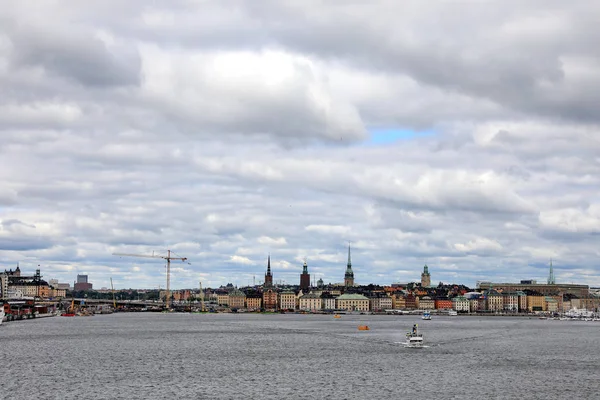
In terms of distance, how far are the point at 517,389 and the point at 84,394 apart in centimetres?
3006

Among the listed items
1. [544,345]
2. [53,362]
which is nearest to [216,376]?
[53,362]

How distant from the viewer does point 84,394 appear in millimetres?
54438

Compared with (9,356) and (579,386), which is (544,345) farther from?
(9,356)

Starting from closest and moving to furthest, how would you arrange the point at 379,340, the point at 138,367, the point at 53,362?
1. the point at 138,367
2. the point at 53,362
3. the point at 379,340

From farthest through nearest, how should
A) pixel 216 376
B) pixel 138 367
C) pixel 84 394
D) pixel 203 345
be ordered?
pixel 203 345 < pixel 138 367 < pixel 216 376 < pixel 84 394

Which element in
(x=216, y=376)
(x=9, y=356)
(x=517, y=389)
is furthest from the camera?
(x=9, y=356)

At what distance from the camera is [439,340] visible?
109438mm

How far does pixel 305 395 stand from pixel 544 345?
2304 inches

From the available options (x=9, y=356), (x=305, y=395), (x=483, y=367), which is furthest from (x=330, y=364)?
(x=9, y=356)

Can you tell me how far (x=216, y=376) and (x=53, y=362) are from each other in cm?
1952

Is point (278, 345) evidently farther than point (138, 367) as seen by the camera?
Yes

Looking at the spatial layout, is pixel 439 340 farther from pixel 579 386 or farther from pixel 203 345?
pixel 579 386

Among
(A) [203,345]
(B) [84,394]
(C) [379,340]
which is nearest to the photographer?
(B) [84,394]

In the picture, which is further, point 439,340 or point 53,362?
point 439,340
